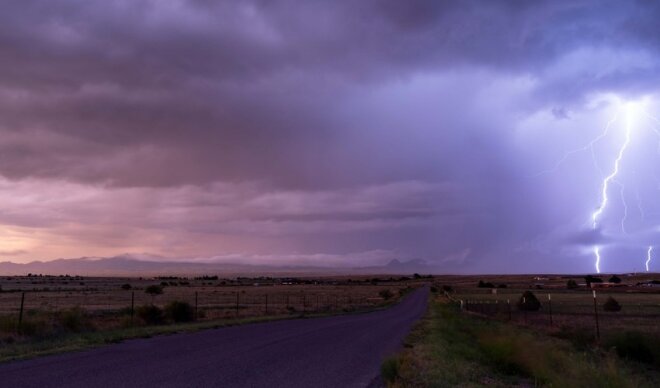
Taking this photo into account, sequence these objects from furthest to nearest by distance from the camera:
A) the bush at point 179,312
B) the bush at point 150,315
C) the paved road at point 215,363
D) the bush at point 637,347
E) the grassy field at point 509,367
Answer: the bush at point 179,312, the bush at point 150,315, the bush at point 637,347, the paved road at point 215,363, the grassy field at point 509,367

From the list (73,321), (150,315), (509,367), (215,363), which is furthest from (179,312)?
(509,367)

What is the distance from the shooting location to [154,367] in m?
16.1

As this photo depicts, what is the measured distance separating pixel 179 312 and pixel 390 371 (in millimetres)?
23425

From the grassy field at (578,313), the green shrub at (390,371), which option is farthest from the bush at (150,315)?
the grassy field at (578,313)

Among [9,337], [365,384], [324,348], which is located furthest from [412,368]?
[9,337]

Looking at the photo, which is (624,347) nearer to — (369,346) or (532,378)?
(532,378)

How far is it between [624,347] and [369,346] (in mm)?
9892

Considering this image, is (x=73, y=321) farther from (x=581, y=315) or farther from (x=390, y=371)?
(x=581, y=315)

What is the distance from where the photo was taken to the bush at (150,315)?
3307cm

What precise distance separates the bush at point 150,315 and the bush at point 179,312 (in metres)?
0.72

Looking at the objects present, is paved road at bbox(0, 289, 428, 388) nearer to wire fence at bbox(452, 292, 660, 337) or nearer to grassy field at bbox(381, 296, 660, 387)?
grassy field at bbox(381, 296, 660, 387)

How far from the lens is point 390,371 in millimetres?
14984

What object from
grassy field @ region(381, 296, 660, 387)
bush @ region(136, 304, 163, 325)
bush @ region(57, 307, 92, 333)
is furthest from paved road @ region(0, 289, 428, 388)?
bush @ region(136, 304, 163, 325)

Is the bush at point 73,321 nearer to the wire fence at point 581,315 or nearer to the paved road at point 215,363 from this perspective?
the paved road at point 215,363
